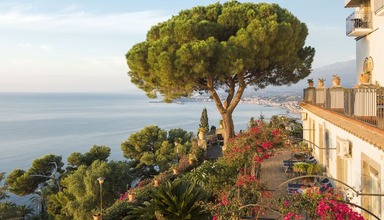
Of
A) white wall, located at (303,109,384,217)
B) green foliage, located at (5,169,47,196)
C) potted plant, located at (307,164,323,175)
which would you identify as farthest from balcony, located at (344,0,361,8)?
green foliage, located at (5,169,47,196)

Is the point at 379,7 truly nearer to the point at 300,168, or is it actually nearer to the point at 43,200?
the point at 300,168

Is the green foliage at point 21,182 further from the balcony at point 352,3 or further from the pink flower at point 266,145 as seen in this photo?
the balcony at point 352,3

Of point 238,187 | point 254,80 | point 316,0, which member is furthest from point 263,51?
point 238,187

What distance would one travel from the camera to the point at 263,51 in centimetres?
1883

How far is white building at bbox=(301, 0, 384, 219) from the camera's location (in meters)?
6.64

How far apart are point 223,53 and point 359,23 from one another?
6.42 metres

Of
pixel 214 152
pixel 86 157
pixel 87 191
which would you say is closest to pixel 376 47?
pixel 214 152

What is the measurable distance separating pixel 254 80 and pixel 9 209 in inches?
662

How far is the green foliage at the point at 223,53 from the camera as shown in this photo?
18125mm

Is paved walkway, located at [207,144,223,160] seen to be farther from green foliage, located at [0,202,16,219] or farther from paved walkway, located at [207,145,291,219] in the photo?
green foliage, located at [0,202,16,219]

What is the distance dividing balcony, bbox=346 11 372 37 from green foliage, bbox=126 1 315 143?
14.5 ft

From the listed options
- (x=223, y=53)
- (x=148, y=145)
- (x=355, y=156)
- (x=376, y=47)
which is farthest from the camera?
(x=148, y=145)

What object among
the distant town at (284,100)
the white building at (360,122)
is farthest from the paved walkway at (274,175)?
the distant town at (284,100)

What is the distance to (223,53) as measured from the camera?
59.4 ft
